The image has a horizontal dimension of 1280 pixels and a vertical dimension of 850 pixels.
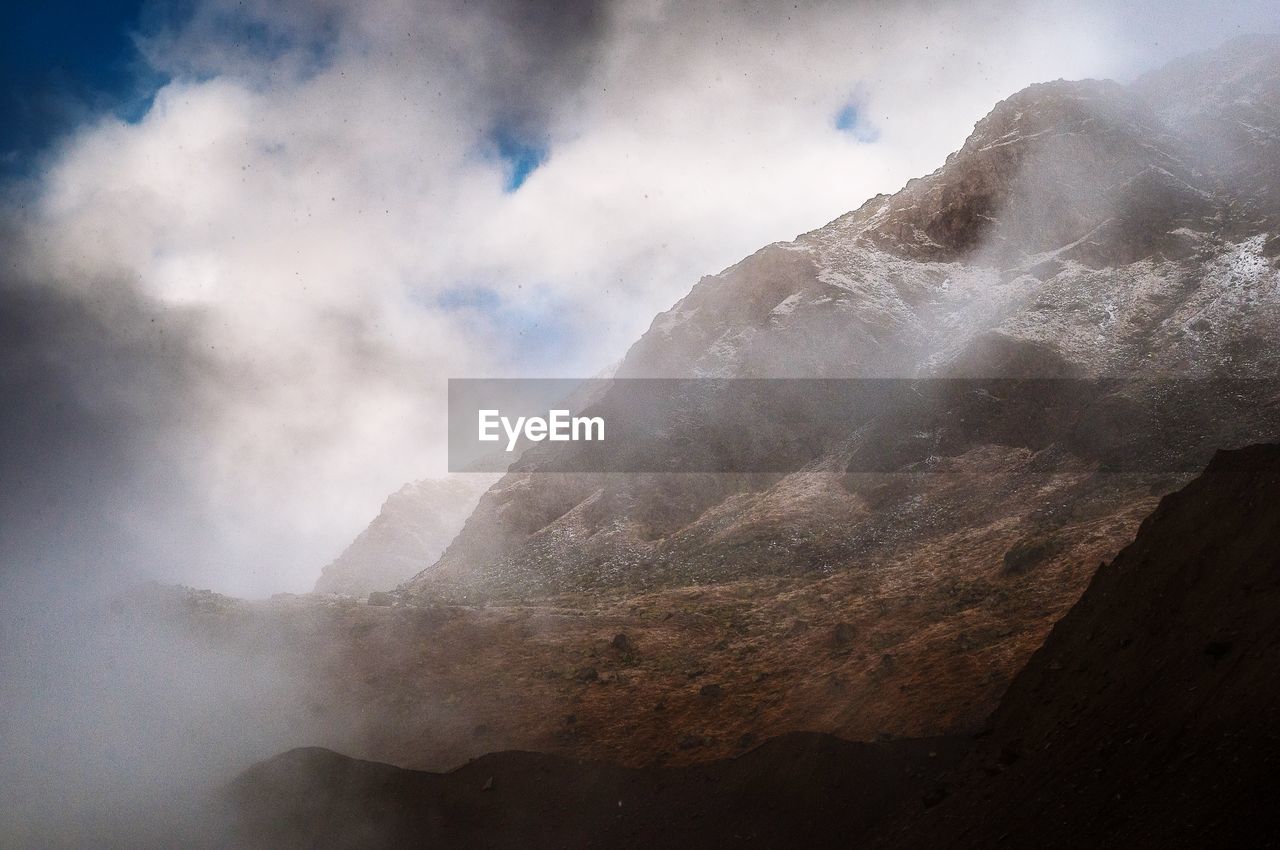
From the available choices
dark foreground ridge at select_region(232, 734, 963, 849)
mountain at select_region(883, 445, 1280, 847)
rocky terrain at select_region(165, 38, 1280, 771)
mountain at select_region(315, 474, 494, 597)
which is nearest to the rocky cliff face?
rocky terrain at select_region(165, 38, 1280, 771)

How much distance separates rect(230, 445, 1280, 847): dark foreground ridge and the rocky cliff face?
1282cm

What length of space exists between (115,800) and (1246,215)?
274 ft

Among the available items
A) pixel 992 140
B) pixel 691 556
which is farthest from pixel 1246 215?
pixel 691 556

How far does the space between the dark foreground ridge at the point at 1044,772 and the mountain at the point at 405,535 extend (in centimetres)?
7912

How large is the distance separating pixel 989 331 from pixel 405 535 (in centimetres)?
8374

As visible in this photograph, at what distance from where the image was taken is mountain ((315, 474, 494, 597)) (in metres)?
102

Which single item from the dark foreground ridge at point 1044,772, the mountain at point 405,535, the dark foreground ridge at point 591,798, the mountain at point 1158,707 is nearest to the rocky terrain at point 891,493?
the dark foreground ridge at point 591,798

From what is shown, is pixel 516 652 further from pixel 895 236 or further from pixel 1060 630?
pixel 895 236

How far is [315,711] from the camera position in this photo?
93.6 ft

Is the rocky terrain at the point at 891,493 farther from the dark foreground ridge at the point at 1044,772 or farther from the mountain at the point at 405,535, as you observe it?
the mountain at the point at 405,535

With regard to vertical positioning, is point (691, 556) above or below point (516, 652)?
above

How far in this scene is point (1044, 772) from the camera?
46.5 ft

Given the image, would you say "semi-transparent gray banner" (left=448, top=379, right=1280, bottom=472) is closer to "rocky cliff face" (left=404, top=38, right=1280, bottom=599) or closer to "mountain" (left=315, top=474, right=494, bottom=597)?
"rocky cliff face" (left=404, top=38, right=1280, bottom=599)

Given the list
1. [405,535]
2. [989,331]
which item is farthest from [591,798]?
[405,535]
